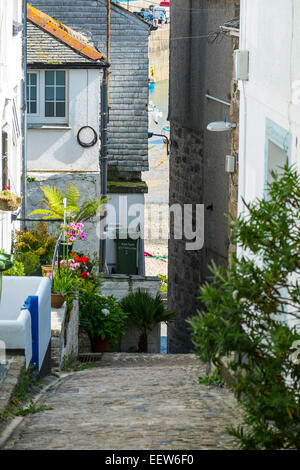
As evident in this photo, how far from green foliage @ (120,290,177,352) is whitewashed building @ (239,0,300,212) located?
601 centimetres

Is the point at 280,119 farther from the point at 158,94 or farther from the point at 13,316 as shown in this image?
the point at 158,94

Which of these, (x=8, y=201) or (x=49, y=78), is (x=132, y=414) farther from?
(x=49, y=78)

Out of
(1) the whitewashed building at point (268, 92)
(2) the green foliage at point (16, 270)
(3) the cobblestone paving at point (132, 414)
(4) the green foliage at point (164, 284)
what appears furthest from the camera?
(4) the green foliage at point (164, 284)

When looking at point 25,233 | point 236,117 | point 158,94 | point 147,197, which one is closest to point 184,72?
point 25,233

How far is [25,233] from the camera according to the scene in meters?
14.4

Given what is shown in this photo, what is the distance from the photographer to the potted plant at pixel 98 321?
14297mm

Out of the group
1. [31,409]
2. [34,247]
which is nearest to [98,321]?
[34,247]

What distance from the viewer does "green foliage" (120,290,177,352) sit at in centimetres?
1558

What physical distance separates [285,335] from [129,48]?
20114 mm

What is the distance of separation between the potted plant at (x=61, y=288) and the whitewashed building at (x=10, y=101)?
1.06m

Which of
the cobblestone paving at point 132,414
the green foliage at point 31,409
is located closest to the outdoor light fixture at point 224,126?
the cobblestone paving at point 132,414

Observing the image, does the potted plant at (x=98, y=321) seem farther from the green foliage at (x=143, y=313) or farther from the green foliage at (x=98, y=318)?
the green foliage at (x=143, y=313)

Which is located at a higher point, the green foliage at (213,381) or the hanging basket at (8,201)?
the hanging basket at (8,201)

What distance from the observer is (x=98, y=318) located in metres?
14.5
